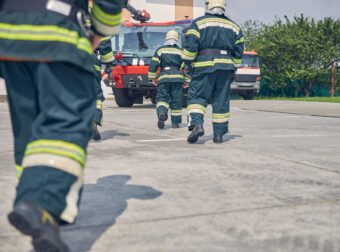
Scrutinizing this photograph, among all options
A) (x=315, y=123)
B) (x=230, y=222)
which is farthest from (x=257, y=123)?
(x=230, y=222)

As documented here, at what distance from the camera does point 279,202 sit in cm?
339

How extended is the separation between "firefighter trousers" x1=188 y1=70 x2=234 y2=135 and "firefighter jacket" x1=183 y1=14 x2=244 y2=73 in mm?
113

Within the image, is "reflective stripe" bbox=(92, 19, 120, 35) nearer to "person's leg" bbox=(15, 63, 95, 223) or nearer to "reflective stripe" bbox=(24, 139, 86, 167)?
"person's leg" bbox=(15, 63, 95, 223)

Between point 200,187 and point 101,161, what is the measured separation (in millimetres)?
1433

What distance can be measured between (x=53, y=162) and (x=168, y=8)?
28596 millimetres

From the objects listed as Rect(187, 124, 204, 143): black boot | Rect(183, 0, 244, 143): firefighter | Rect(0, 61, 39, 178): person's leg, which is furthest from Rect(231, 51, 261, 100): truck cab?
Rect(0, 61, 39, 178): person's leg

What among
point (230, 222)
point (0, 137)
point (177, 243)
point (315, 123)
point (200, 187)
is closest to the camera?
point (177, 243)

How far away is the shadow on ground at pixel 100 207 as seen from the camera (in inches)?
104

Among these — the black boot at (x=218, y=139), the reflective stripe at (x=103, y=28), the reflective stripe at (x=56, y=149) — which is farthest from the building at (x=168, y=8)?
the reflective stripe at (x=56, y=149)

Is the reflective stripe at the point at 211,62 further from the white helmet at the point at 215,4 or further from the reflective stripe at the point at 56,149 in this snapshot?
the reflective stripe at the point at 56,149

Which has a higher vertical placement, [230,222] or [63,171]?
[63,171]

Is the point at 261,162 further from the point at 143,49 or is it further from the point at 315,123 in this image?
the point at 143,49

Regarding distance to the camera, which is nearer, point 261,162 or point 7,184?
point 7,184

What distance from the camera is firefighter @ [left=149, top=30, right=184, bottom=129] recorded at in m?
8.97
